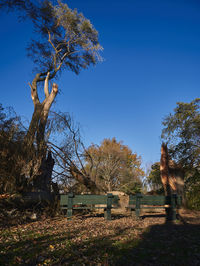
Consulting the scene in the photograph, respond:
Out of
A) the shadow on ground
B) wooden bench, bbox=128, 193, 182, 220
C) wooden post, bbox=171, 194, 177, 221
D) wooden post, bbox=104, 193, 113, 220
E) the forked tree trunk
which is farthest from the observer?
the forked tree trunk

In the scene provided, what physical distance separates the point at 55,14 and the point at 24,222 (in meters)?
11.6

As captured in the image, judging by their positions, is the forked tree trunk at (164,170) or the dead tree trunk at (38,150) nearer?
the dead tree trunk at (38,150)

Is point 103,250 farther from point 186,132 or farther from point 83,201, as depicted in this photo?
point 186,132

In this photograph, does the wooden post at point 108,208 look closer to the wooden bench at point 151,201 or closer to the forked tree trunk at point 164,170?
the wooden bench at point 151,201

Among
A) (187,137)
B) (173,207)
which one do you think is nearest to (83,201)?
(173,207)

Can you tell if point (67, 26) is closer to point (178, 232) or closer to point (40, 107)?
point (40, 107)

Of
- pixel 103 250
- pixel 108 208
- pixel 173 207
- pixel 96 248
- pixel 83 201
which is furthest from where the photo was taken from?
pixel 173 207

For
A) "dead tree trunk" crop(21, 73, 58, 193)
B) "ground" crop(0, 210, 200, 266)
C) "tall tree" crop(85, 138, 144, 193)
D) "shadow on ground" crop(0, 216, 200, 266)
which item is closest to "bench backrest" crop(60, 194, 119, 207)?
"dead tree trunk" crop(21, 73, 58, 193)

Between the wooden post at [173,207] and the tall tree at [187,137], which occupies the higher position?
the tall tree at [187,137]

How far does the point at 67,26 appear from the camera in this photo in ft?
40.5

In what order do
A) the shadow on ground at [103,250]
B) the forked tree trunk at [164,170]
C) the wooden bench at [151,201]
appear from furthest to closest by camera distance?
the forked tree trunk at [164,170]
the wooden bench at [151,201]
the shadow on ground at [103,250]

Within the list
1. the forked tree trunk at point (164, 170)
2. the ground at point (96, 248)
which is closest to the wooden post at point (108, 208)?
the ground at point (96, 248)

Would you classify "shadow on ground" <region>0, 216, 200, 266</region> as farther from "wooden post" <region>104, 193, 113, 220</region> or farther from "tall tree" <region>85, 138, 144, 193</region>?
"tall tree" <region>85, 138, 144, 193</region>

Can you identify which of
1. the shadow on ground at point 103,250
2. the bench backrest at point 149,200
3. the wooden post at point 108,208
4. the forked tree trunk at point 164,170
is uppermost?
the forked tree trunk at point 164,170
